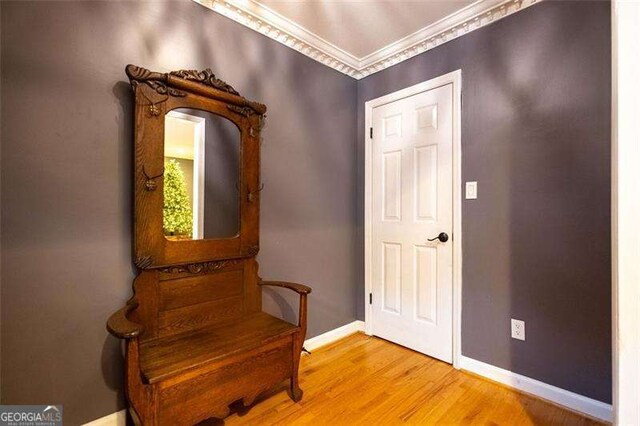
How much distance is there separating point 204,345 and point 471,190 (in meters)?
1.93

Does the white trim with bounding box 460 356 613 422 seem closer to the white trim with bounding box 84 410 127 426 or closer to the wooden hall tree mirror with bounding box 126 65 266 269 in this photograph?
the wooden hall tree mirror with bounding box 126 65 266 269

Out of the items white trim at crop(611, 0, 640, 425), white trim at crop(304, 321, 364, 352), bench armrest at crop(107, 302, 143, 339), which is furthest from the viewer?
white trim at crop(304, 321, 364, 352)

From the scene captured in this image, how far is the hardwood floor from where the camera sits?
1548 mm

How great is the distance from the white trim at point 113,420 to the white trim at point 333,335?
1.22m

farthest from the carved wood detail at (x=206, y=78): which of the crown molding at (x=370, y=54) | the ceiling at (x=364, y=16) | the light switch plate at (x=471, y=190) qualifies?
the light switch plate at (x=471, y=190)

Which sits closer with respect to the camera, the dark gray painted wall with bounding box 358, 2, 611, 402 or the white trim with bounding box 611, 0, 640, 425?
the white trim with bounding box 611, 0, 640, 425

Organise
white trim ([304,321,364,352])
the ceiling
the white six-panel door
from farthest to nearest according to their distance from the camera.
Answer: white trim ([304,321,364,352]), the white six-panel door, the ceiling

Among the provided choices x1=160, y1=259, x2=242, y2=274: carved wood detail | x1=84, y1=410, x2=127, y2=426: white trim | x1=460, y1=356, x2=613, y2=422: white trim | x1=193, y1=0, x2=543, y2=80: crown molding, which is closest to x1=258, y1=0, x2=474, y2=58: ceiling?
x1=193, y1=0, x2=543, y2=80: crown molding

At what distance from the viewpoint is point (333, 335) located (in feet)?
8.26

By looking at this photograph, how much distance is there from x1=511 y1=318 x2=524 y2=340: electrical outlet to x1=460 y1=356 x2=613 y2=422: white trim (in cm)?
24

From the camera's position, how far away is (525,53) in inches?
70.5

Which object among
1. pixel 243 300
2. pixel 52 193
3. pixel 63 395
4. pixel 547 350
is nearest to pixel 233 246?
pixel 243 300

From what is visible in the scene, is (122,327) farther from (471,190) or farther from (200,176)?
(471,190)

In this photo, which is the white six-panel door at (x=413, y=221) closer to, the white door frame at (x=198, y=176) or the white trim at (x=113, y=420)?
the white door frame at (x=198, y=176)
